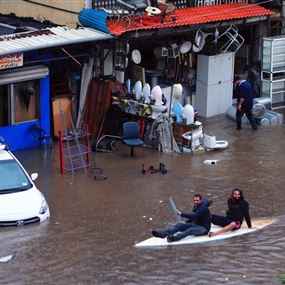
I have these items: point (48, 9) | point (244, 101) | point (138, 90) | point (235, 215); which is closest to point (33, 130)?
point (138, 90)

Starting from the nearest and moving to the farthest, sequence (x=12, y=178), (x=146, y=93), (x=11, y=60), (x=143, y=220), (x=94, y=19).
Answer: (x=143, y=220) < (x=12, y=178) < (x=11, y=60) < (x=94, y=19) < (x=146, y=93)

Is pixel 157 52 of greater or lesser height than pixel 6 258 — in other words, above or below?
above

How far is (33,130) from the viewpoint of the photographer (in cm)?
2248

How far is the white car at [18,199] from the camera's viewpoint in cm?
A: 1573

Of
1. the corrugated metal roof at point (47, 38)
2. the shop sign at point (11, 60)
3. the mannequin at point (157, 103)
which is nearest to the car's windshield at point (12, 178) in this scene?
the corrugated metal roof at point (47, 38)

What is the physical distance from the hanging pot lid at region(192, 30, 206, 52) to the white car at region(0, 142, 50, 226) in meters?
9.48

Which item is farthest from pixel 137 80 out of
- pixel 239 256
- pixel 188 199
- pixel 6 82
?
pixel 239 256

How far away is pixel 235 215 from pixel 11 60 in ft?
26.9

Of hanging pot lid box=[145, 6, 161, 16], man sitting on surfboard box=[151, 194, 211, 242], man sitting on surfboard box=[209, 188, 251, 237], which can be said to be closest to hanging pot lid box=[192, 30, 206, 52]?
hanging pot lid box=[145, 6, 161, 16]

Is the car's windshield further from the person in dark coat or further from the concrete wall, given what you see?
the person in dark coat

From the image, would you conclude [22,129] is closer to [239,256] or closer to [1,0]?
[1,0]

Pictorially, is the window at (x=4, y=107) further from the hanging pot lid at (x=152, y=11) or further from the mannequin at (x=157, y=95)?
the hanging pot lid at (x=152, y=11)

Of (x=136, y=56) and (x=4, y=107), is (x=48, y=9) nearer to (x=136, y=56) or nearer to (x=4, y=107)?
(x=136, y=56)

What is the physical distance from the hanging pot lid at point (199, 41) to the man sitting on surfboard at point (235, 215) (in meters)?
10.2
